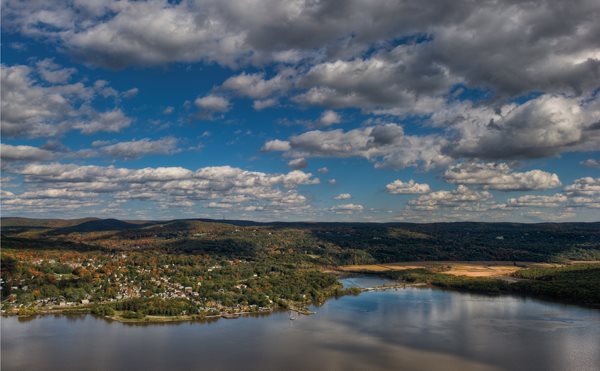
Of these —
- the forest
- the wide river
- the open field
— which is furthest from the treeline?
the wide river

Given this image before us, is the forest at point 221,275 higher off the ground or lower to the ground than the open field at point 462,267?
higher

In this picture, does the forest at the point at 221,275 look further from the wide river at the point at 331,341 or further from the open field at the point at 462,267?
the wide river at the point at 331,341

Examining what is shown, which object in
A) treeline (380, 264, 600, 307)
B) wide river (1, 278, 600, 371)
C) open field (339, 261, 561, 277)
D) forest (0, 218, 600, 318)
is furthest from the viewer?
open field (339, 261, 561, 277)

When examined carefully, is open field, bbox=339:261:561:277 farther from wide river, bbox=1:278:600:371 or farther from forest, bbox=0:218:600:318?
wide river, bbox=1:278:600:371

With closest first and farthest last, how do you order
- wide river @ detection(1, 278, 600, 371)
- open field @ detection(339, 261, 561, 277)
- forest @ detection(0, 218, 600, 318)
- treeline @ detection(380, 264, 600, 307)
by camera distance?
1. wide river @ detection(1, 278, 600, 371)
2. forest @ detection(0, 218, 600, 318)
3. treeline @ detection(380, 264, 600, 307)
4. open field @ detection(339, 261, 561, 277)

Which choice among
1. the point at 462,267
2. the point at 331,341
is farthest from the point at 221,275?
the point at 462,267

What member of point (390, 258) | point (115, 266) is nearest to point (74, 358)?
point (115, 266)

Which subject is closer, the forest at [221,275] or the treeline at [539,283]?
the forest at [221,275]

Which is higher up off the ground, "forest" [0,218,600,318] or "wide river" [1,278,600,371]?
"forest" [0,218,600,318]

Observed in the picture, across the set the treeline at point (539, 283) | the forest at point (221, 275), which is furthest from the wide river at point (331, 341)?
the treeline at point (539, 283)
